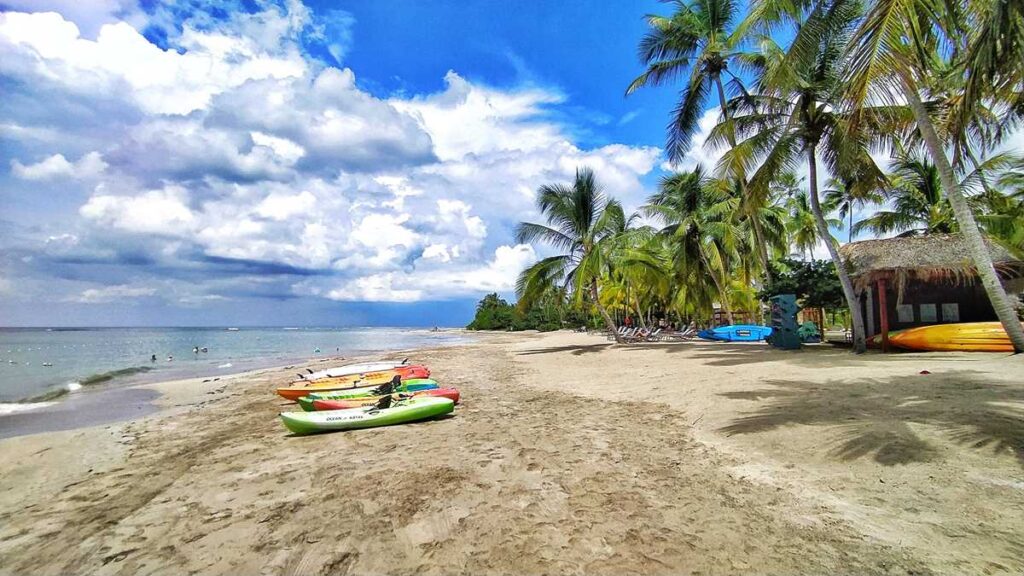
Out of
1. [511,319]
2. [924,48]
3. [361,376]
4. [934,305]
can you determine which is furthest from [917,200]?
[511,319]

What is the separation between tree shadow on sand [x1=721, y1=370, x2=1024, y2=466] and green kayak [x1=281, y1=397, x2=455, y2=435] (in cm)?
418

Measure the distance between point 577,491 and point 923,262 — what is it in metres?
14.0

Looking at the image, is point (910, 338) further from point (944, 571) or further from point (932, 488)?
point (944, 571)

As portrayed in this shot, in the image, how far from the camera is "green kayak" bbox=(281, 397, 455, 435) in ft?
21.8

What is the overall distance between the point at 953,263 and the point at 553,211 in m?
13.3

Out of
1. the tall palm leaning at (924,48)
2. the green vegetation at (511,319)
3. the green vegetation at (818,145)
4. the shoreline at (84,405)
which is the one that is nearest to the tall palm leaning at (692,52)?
the green vegetation at (818,145)

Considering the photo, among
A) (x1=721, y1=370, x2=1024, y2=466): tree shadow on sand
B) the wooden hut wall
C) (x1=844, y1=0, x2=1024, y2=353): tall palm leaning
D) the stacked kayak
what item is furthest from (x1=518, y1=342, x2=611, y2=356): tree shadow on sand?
(x1=844, y1=0, x2=1024, y2=353): tall palm leaning

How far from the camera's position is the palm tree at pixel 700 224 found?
21281 mm

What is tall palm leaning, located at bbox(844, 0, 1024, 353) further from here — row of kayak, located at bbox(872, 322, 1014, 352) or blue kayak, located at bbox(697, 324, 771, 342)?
blue kayak, located at bbox(697, 324, 771, 342)

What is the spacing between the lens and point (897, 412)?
536 cm

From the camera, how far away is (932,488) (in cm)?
354

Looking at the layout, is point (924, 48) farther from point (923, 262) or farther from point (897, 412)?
point (923, 262)

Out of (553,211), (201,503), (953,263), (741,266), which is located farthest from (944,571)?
(741,266)

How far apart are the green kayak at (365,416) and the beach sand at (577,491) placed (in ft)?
0.83
